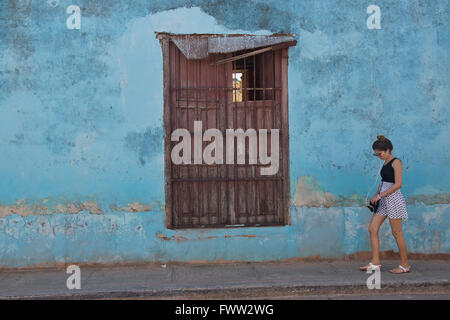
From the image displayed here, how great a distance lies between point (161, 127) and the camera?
5.97 metres

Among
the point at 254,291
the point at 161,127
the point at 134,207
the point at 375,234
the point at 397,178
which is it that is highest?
the point at 161,127

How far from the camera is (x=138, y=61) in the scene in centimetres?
594

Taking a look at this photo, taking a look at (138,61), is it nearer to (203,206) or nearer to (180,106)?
(180,106)

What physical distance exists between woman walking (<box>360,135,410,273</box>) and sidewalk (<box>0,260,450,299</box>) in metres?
0.33

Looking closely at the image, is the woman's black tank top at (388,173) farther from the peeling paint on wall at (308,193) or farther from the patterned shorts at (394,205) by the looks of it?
the peeling paint on wall at (308,193)

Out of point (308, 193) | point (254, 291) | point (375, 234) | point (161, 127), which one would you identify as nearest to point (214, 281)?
point (254, 291)

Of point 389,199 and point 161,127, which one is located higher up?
point 161,127

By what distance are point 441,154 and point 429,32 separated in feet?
5.54

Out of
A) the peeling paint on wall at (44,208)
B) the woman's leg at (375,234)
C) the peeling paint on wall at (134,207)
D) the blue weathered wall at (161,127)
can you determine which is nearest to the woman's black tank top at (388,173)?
the woman's leg at (375,234)

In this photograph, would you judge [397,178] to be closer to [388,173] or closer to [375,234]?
[388,173]

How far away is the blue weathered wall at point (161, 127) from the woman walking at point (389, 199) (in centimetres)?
76

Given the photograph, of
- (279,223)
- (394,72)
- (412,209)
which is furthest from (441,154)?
(279,223)

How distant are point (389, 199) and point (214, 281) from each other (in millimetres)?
2263

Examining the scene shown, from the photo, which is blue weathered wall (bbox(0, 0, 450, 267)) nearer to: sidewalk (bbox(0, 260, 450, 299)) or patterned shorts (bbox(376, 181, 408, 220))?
sidewalk (bbox(0, 260, 450, 299))
